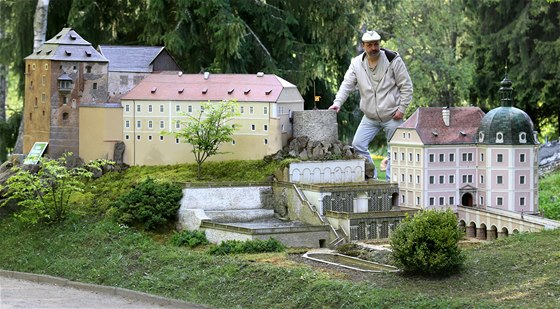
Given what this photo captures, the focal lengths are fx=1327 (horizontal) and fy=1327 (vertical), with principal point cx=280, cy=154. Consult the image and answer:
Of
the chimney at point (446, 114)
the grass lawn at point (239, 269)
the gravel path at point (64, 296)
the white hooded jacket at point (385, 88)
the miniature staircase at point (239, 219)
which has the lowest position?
the gravel path at point (64, 296)

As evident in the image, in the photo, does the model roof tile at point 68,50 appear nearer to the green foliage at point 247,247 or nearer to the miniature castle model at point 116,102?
the miniature castle model at point 116,102

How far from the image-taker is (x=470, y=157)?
43.5 m

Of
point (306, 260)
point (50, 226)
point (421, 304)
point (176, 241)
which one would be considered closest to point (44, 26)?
point (50, 226)

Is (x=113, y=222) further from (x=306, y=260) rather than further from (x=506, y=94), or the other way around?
(x=506, y=94)

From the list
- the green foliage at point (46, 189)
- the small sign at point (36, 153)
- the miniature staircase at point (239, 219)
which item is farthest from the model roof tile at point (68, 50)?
the miniature staircase at point (239, 219)

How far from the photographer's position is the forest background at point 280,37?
52.7 metres

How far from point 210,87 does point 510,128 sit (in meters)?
11.7

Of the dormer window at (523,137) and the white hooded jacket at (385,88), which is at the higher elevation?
the white hooded jacket at (385,88)

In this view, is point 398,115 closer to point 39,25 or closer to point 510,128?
point 510,128

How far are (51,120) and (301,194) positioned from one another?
10.0 m

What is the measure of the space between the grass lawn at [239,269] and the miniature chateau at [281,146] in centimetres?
116

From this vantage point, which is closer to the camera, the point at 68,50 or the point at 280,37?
the point at 68,50

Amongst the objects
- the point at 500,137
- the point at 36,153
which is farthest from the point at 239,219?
the point at 500,137

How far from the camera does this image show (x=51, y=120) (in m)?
48.7
